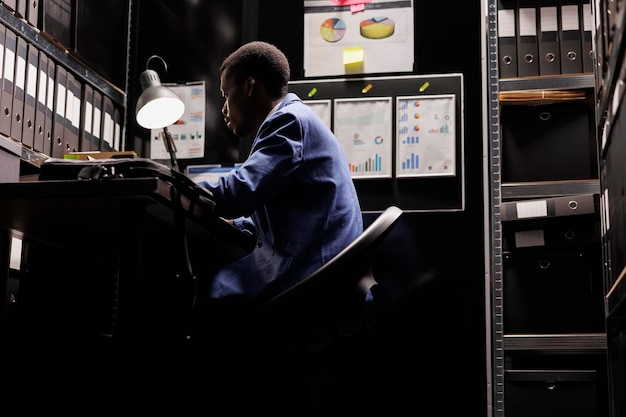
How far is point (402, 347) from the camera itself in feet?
11.1

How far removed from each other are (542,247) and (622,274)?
45.5 inches

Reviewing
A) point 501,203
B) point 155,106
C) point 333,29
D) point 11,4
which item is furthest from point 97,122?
point 501,203

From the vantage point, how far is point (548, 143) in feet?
10.8

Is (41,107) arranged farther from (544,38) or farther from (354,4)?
(544,38)

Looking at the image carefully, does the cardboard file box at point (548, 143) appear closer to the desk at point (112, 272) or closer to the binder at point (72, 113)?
the desk at point (112, 272)

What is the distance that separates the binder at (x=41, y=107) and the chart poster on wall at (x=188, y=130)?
0.70m

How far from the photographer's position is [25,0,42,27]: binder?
292 cm

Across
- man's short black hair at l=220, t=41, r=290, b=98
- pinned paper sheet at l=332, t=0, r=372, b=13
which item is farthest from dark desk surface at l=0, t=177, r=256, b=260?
pinned paper sheet at l=332, t=0, r=372, b=13

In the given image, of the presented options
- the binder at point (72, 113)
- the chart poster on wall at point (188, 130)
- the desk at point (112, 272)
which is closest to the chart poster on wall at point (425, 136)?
the chart poster on wall at point (188, 130)

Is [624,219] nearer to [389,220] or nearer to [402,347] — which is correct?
[389,220]

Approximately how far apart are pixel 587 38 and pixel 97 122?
1.82 metres

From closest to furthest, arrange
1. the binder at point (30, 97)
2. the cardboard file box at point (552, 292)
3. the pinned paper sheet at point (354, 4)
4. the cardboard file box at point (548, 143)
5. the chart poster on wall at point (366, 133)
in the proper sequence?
the binder at point (30, 97) → the cardboard file box at point (552, 292) → the cardboard file box at point (548, 143) → the chart poster on wall at point (366, 133) → the pinned paper sheet at point (354, 4)

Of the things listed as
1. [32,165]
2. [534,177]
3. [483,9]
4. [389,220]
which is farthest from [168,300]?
[483,9]

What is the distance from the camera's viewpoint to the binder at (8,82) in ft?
9.06
